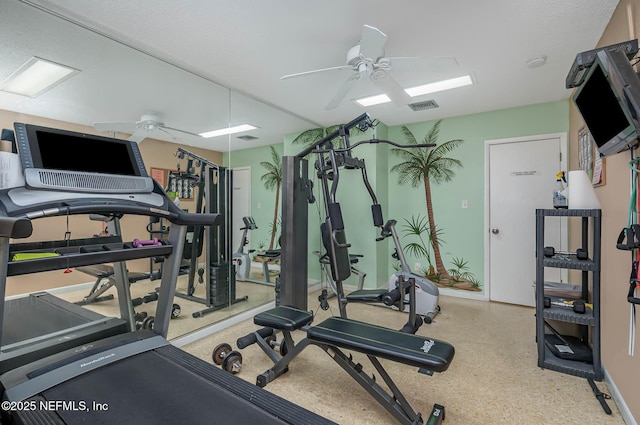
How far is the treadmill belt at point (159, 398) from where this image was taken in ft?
3.91

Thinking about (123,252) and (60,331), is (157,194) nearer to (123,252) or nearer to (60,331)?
(123,252)

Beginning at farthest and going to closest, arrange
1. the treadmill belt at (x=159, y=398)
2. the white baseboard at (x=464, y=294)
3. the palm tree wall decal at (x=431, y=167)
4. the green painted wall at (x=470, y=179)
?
the palm tree wall decal at (x=431, y=167), the white baseboard at (x=464, y=294), the green painted wall at (x=470, y=179), the treadmill belt at (x=159, y=398)

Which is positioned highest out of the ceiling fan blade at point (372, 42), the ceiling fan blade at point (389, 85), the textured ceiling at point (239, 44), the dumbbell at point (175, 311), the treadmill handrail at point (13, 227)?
the textured ceiling at point (239, 44)

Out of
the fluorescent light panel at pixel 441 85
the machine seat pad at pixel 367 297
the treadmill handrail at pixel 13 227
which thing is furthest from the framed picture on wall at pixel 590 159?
the treadmill handrail at pixel 13 227

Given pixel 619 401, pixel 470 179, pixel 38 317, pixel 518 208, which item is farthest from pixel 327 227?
pixel 518 208

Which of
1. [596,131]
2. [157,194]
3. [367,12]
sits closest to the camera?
[157,194]

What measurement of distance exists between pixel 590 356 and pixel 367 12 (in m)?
3.06

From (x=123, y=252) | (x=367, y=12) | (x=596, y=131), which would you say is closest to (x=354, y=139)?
(x=367, y=12)

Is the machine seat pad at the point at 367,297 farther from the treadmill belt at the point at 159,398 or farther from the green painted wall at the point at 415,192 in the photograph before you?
the treadmill belt at the point at 159,398

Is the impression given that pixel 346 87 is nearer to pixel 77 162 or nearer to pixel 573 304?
pixel 77 162

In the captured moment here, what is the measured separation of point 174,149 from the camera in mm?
Result: 2867

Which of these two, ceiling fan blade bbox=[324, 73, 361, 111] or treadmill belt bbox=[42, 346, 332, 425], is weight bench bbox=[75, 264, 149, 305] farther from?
ceiling fan blade bbox=[324, 73, 361, 111]

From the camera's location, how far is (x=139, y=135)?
251cm

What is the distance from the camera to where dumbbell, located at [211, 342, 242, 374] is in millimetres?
2203
